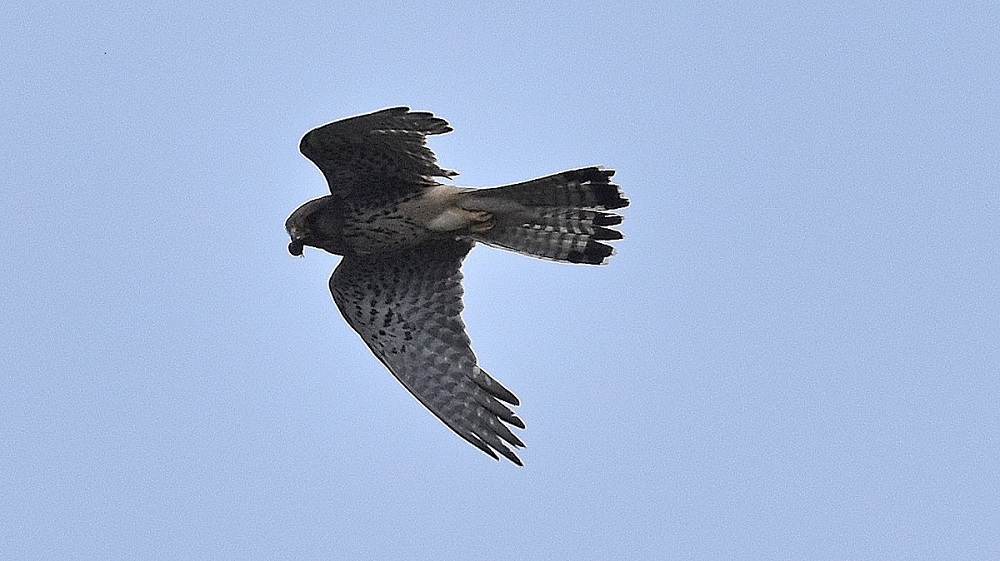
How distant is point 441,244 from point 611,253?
127 centimetres

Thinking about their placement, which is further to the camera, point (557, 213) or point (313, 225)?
point (313, 225)

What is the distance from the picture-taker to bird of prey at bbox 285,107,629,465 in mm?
11461

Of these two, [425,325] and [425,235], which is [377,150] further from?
[425,325]

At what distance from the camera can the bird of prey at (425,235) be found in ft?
37.6

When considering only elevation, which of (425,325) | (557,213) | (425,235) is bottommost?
(425,325)

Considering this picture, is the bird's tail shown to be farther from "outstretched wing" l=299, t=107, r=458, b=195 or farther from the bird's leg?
"outstretched wing" l=299, t=107, r=458, b=195

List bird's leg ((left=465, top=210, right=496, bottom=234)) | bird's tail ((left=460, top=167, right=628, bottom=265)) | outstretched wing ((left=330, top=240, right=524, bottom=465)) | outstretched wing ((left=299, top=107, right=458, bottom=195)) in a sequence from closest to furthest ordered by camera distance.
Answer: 1. outstretched wing ((left=299, top=107, right=458, bottom=195))
2. bird's tail ((left=460, top=167, right=628, bottom=265))
3. bird's leg ((left=465, top=210, right=496, bottom=234))
4. outstretched wing ((left=330, top=240, right=524, bottom=465))

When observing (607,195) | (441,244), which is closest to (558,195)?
(607,195)

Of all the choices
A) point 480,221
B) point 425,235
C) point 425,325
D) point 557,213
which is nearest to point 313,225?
point 425,235

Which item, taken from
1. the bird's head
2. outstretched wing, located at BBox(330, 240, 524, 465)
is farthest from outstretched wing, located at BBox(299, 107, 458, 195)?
outstretched wing, located at BBox(330, 240, 524, 465)

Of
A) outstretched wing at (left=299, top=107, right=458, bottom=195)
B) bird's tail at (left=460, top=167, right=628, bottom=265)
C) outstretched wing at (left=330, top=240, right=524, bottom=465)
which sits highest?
bird's tail at (left=460, top=167, right=628, bottom=265)

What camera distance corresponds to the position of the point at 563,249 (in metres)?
11.7

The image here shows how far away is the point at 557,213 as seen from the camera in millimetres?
11602

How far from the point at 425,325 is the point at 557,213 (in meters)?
1.32
